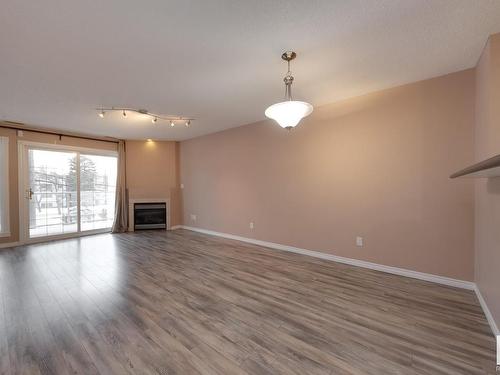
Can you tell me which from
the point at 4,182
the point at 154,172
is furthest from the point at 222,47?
the point at 4,182

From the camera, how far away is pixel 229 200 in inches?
214

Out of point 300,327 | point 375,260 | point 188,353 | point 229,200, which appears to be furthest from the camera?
point 229,200

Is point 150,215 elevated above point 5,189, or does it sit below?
below

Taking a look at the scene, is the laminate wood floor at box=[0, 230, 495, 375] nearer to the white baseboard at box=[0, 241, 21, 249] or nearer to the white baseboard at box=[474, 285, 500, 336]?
the white baseboard at box=[474, 285, 500, 336]

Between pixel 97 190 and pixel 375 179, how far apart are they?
6.78 metres

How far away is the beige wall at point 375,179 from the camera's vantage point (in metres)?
2.78

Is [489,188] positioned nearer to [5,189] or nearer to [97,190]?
[97,190]

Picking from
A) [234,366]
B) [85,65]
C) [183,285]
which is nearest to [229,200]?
[183,285]

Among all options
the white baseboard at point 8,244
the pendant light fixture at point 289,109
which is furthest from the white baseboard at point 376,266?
the white baseboard at point 8,244

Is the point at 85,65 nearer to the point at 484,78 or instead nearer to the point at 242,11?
the point at 242,11

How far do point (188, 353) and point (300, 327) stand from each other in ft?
3.19

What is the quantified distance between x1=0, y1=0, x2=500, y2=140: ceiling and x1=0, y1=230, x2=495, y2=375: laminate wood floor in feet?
8.58

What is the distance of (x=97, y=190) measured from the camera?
6.23 metres

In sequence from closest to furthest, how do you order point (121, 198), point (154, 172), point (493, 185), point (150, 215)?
point (493, 185) < point (121, 198) < point (150, 215) < point (154, 172)
